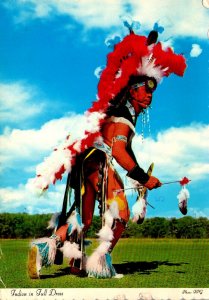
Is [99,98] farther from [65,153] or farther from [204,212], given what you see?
[204,212]

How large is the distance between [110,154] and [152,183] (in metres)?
0.33

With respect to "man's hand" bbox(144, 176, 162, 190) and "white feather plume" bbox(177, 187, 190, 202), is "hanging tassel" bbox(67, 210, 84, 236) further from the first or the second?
"white feather plume" bbox(177, 187, 190, 202)

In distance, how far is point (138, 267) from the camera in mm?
4969

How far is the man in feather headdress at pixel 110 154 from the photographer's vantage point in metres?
4.62

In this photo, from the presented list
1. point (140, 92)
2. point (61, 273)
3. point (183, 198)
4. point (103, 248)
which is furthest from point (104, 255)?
point (140, 92)

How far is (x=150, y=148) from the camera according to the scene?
15.8 feet

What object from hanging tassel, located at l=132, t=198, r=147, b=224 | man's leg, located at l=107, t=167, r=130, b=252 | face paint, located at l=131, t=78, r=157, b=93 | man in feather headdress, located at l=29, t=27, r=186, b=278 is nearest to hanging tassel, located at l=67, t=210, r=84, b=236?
man in feather headdress, located at l=29, t=27, r=186, b=278

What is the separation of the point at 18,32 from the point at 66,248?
1464 millimetres

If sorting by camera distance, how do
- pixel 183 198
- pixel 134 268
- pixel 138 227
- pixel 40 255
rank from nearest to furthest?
pixel 40 255, pixel 183 198, pixel 134 268, pixel 138 227

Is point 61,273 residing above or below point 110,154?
below

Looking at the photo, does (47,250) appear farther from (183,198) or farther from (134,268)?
(183,198)

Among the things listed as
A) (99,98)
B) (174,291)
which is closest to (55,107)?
(99,98)

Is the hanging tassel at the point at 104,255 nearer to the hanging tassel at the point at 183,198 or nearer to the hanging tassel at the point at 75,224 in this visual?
the hanging tassel at the point at 75,224

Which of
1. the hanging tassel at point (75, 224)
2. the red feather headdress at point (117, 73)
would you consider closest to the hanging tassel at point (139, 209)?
the hanging tassel at point (75, 224)
